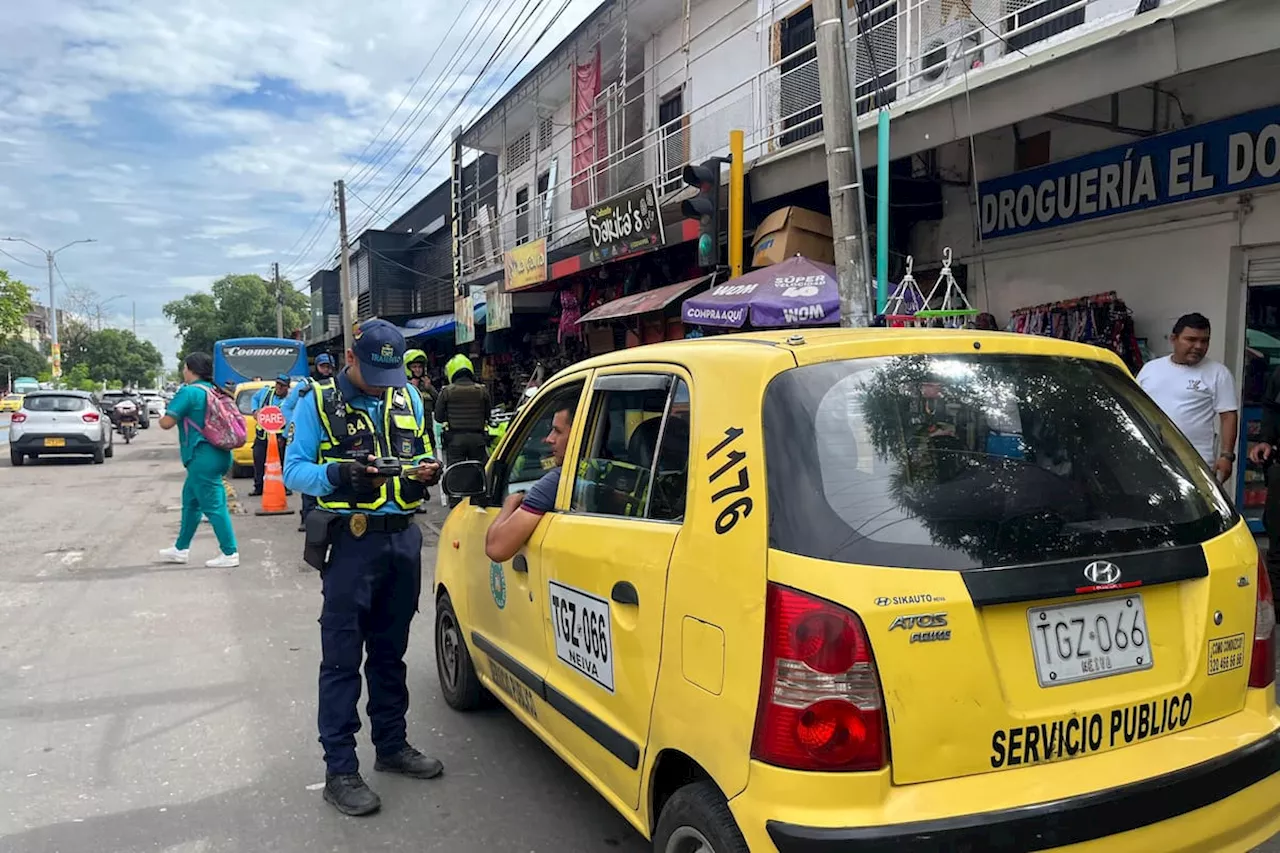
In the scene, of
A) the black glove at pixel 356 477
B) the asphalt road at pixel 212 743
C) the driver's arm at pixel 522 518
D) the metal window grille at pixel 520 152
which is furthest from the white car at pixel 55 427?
the driver's arm at pixel 522 518

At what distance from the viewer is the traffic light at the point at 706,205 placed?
8000 mm

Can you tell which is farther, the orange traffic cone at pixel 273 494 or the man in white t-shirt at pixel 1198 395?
the orange traffic cone at pixel 273 494

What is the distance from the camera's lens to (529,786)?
3.54 m

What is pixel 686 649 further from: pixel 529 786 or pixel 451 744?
pixel 451 744

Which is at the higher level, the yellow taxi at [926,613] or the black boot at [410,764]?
the yellow taxi at [926,613]

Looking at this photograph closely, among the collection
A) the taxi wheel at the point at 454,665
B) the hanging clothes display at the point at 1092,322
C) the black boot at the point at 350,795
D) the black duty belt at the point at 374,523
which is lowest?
the black boot at the point at 350,795

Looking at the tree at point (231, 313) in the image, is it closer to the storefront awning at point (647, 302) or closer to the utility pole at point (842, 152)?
the storefront awning at point (647, 302)

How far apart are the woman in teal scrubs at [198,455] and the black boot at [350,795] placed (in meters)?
4.77

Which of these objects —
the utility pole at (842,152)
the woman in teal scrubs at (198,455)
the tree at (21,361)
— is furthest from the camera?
the tree at (21,361)

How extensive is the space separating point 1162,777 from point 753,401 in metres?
1.24

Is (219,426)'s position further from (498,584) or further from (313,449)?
(498,584)

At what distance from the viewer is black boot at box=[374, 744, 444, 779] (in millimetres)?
3605

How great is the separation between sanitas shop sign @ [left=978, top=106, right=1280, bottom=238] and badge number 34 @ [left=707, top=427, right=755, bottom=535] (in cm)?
566

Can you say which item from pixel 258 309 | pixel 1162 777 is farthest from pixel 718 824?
pixel 258 309
